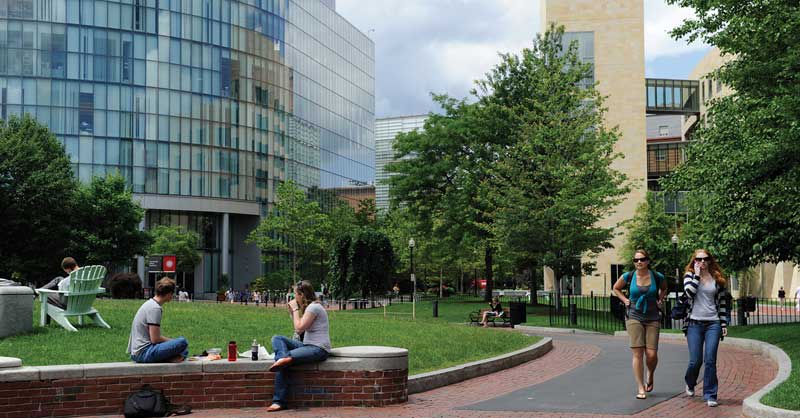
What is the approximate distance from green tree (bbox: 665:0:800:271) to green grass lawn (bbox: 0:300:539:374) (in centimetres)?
581

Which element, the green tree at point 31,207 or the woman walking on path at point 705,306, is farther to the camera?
the green tree at point 31,207

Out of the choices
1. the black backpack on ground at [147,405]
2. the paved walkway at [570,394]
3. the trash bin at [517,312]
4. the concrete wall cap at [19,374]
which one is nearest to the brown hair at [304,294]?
the paved walkway at [570,394]

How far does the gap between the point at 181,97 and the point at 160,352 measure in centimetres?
7217

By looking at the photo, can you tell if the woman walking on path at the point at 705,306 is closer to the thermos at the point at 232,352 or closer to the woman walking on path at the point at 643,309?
the woman walking on path at the point at 643,309

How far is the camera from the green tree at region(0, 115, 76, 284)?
4812 centimetres

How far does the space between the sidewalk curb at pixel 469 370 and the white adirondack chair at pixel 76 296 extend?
20.3ft

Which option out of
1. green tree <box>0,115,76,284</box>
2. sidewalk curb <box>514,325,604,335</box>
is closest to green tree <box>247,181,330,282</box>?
green tree <box>0,115,76,284</box>

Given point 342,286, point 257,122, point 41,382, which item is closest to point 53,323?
point 41,382

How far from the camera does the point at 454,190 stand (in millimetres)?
46281

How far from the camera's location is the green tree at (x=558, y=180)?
34.4 meters

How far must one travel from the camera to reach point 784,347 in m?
17.4

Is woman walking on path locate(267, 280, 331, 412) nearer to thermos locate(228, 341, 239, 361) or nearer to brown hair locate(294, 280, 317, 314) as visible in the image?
brown hair locate(294, 280, 317, 314)

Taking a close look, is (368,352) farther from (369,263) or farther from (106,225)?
(106,225)

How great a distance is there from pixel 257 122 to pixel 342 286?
33850 millimetres
